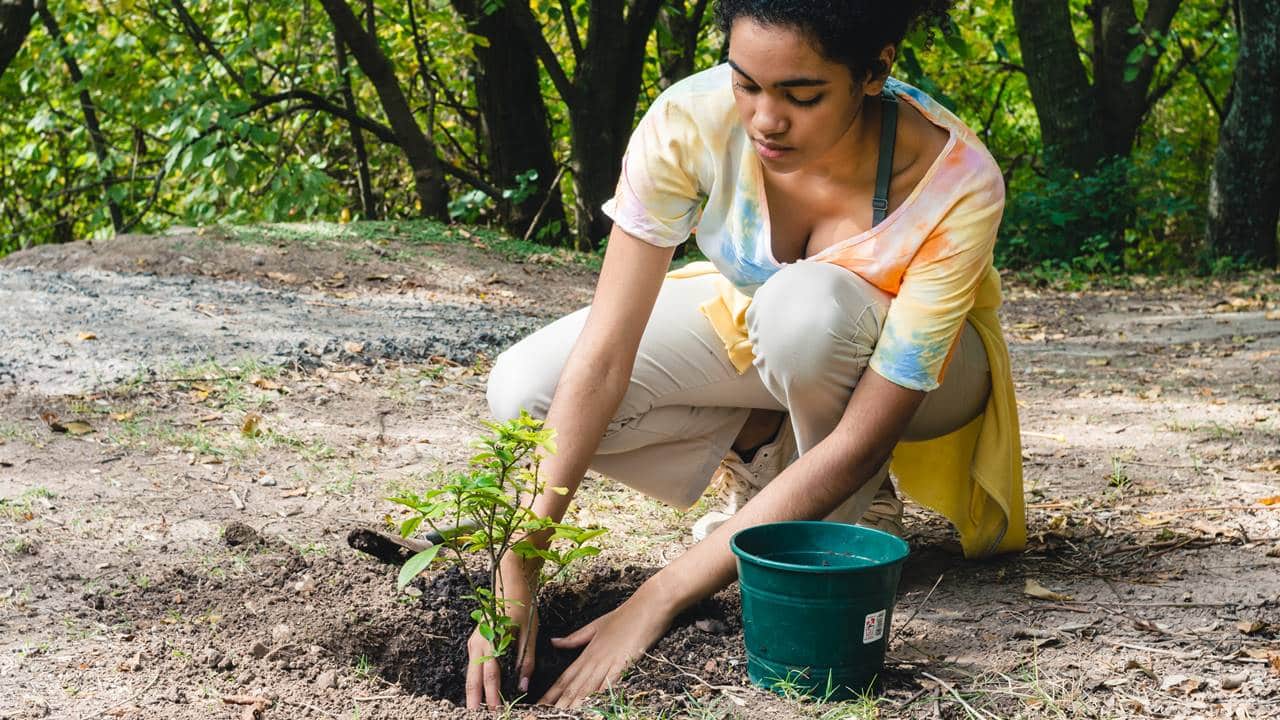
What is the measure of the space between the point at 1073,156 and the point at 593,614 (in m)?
7.56

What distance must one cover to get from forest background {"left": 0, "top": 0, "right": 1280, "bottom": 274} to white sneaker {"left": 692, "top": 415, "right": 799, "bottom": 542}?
3.49m

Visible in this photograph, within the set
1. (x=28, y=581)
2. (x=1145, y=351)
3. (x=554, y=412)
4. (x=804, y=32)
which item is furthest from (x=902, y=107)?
(x=1145, y=351)

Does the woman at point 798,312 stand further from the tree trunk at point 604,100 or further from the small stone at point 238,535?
the tree trunk at point 604,100

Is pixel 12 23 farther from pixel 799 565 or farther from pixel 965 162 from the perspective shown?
pixel 799 565

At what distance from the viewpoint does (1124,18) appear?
927cm

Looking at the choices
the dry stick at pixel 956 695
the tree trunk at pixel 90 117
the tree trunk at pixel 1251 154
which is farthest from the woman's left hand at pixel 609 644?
the tree trunk at pixel 90 117

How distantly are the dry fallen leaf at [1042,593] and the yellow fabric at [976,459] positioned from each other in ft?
0.46

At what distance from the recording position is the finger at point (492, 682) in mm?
2061

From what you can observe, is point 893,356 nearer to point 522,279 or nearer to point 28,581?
point 28,581

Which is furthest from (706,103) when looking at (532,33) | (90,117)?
(90,117)

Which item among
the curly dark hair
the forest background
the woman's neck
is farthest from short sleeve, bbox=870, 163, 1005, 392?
the forest background

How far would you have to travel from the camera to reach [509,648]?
2193 millimetres

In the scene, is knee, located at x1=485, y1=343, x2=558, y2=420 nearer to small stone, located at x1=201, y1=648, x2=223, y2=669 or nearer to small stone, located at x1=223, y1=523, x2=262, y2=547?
small stone, located at x1=223, y1=523, x2=262, y2=547

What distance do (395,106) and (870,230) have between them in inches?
250
